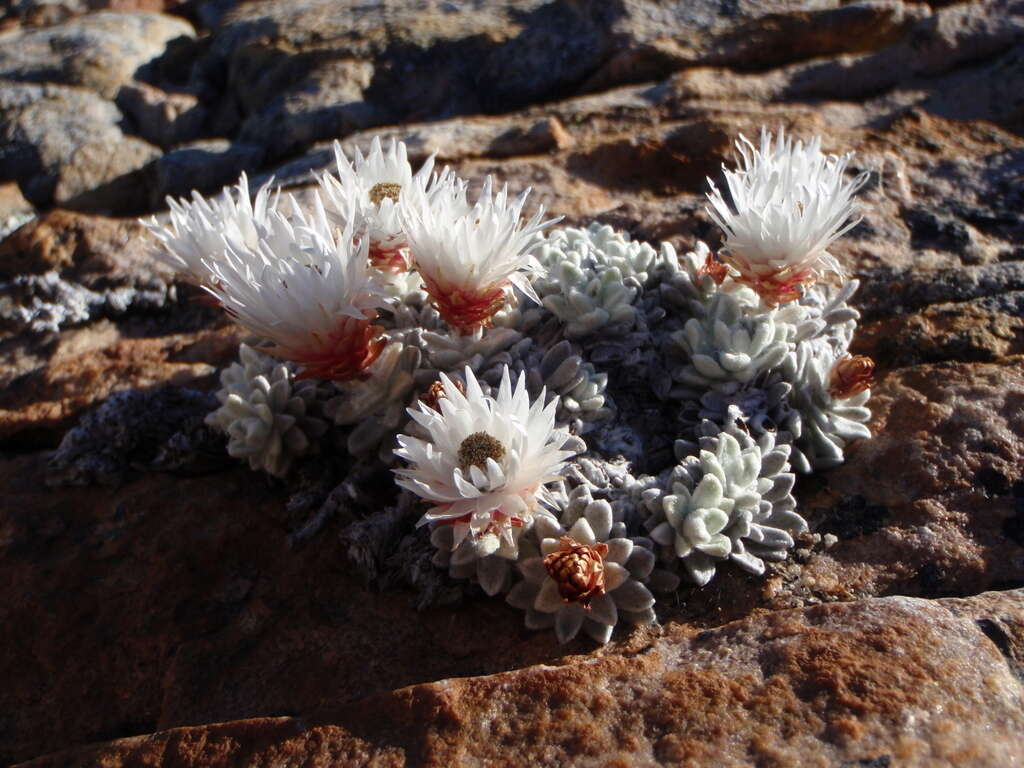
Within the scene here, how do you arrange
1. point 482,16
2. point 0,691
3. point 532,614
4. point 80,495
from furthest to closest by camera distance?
point 482,16 → point 80,495 → point 0,691 → point 532,614

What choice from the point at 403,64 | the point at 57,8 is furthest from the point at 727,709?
the point at 57,8

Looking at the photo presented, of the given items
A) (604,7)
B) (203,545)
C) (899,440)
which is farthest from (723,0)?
(203,545)

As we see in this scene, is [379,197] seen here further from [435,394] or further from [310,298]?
Result: [435,394]

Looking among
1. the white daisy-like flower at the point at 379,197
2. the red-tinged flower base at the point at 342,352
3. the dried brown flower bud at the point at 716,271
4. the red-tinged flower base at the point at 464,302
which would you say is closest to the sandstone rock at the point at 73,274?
the white daisy-like flower at the point at 379,197

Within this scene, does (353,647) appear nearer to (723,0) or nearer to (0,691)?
(0,691)

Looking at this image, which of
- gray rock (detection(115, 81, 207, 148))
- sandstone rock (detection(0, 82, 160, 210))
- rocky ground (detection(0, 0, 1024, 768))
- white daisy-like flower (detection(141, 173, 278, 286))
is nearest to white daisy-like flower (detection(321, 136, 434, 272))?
white daisy-like flower (detection(141, 173, 278, 286))

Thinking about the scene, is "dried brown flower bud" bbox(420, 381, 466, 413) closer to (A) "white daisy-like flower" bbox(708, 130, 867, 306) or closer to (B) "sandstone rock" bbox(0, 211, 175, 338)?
(A) "white daisy-like flower" bbox(708, 130, 867, 306)
